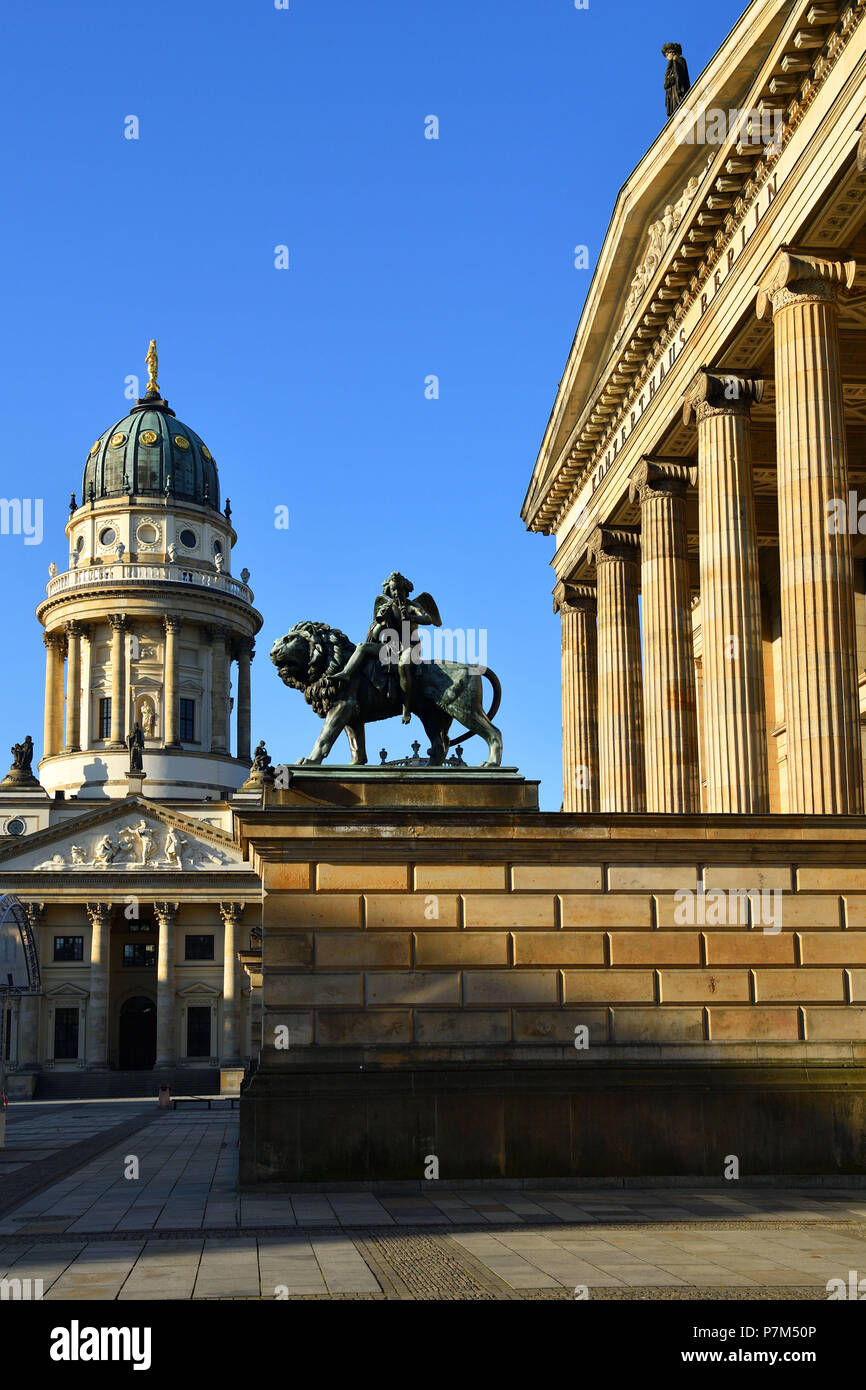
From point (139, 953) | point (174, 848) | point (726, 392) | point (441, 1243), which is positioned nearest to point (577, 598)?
point (726, 392)

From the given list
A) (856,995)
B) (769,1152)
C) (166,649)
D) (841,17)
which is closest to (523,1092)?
(769,1152)

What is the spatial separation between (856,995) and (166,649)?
108 meters

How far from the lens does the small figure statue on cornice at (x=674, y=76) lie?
123 feet

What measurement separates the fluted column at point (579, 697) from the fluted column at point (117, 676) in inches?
3115

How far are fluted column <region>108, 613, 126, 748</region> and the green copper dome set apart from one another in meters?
12.2

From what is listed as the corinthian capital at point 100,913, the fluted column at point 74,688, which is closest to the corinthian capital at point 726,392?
the corinthian capital at point 100,913

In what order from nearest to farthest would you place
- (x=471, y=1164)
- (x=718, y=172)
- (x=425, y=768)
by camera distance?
(x=471, y=1164)
(x=425, y=768)
(x=718, y=172)

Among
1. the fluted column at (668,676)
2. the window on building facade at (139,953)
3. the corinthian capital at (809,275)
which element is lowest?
the window on building facade at (139,953)

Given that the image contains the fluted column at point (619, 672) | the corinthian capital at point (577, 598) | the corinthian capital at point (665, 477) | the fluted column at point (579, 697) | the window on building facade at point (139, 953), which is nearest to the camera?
the corinthian capital at point (665, 477)

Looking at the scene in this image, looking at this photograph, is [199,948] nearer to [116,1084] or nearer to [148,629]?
[116,1084]

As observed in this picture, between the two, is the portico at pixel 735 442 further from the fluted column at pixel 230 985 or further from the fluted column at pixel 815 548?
the fluted column at pixel 230 985

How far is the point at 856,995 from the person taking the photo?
2247 cm

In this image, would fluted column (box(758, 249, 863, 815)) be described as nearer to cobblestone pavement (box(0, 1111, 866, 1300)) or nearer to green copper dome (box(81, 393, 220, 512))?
cobblestone pavement (box(0, 1111, 866, 1300))
